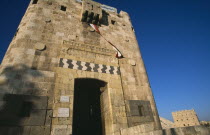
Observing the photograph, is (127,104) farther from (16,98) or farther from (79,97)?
(16,98)

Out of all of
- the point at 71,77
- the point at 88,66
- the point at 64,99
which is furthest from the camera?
the point at 88,66

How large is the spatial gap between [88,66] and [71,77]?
3.46 feet

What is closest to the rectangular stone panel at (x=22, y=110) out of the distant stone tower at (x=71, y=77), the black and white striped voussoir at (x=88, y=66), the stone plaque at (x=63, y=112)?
the distant stone tower at (x=71, y=77)

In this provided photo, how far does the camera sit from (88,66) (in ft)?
21.5

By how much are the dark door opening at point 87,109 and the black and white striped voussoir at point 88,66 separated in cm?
67

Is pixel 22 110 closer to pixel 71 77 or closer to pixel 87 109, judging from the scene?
pixel 71 77

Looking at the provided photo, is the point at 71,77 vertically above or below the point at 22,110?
above

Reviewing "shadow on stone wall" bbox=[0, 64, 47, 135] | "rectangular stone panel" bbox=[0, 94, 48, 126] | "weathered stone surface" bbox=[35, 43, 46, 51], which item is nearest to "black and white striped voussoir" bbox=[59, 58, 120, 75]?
"weathered stone surface" bbox=[35, 43, 46, 51]

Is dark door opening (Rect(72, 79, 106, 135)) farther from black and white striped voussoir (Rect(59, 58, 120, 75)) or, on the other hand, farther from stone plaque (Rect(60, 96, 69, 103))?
stone plaque (Rect(60, 96, 69, 103))

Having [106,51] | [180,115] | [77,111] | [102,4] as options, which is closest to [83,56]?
[106,51]

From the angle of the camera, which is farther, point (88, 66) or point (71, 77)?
point (88, 66)

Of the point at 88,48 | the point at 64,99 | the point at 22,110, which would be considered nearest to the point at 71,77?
the point at 64,99

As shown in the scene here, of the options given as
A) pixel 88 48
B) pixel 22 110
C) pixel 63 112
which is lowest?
pixel 63 112

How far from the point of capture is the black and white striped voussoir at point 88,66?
6.17 metres
